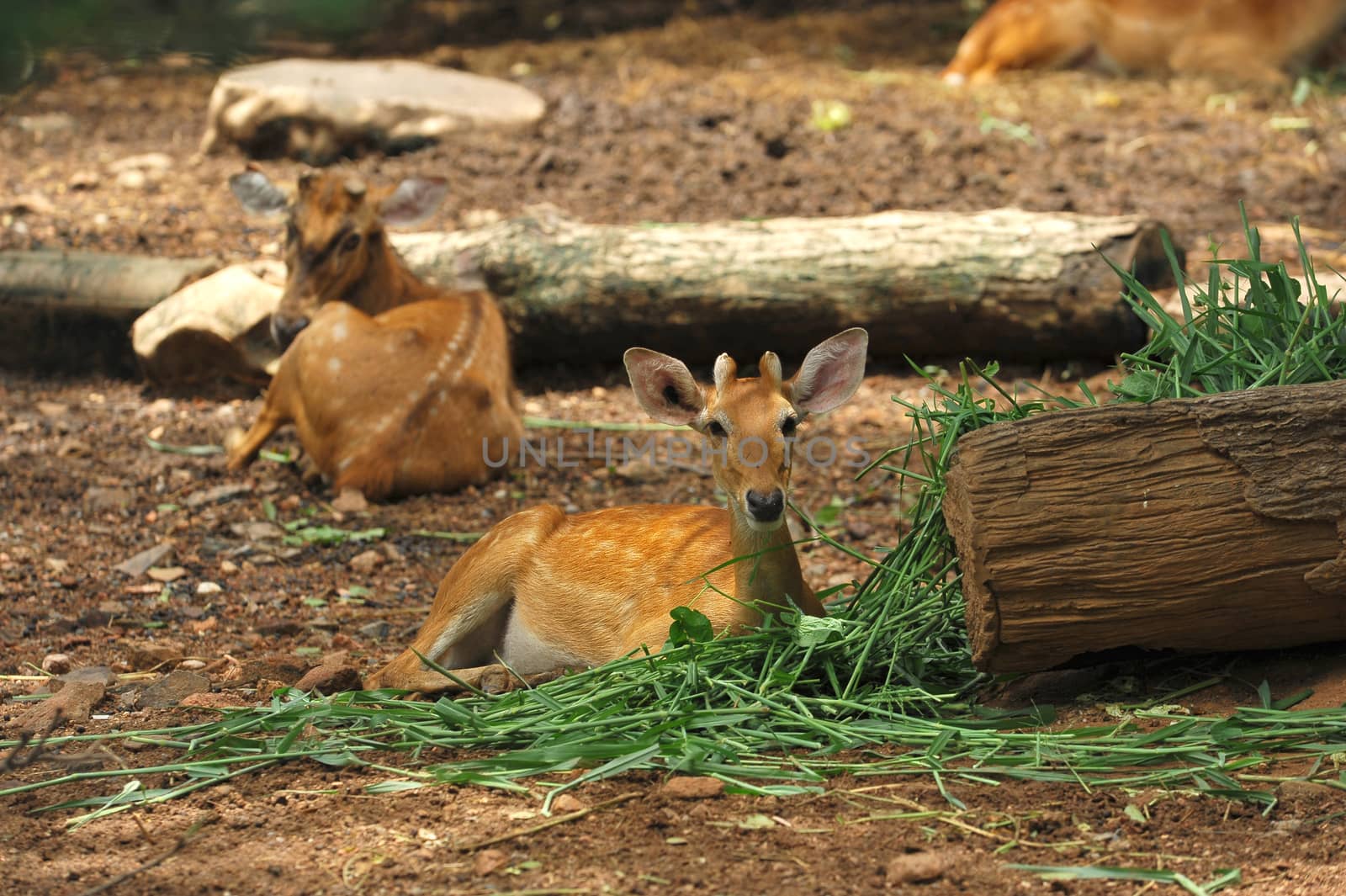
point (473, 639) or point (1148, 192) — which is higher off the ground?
point (1148, 192)

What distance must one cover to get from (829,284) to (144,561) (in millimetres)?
4252

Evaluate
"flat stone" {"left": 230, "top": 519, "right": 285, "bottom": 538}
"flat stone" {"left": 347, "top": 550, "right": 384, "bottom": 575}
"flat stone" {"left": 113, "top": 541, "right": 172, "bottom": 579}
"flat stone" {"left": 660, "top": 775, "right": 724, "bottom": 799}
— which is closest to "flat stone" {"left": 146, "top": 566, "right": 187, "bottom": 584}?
"flat stone" {"left": 113, "top": 541, "right": 172, "bottom": 579}

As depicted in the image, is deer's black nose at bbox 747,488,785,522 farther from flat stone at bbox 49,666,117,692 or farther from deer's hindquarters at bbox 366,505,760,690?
flat stone at bbox 49,666,117,692

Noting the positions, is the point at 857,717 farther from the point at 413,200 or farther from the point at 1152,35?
the point at 1152,35

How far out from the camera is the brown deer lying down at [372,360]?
7.60 m

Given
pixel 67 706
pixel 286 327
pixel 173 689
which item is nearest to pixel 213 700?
pixel 173 689

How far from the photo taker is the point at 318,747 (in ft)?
13.6

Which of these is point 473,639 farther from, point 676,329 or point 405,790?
point 676,329

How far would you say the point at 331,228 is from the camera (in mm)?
8547

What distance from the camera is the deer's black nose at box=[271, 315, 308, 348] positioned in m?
8.36

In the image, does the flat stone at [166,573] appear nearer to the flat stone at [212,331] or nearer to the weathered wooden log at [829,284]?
the flat stone at [212,331]

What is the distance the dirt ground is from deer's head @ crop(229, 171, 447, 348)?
2.79 feet

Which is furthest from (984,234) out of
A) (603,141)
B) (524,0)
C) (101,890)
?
(524,0)

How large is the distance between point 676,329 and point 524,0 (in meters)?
9.24
